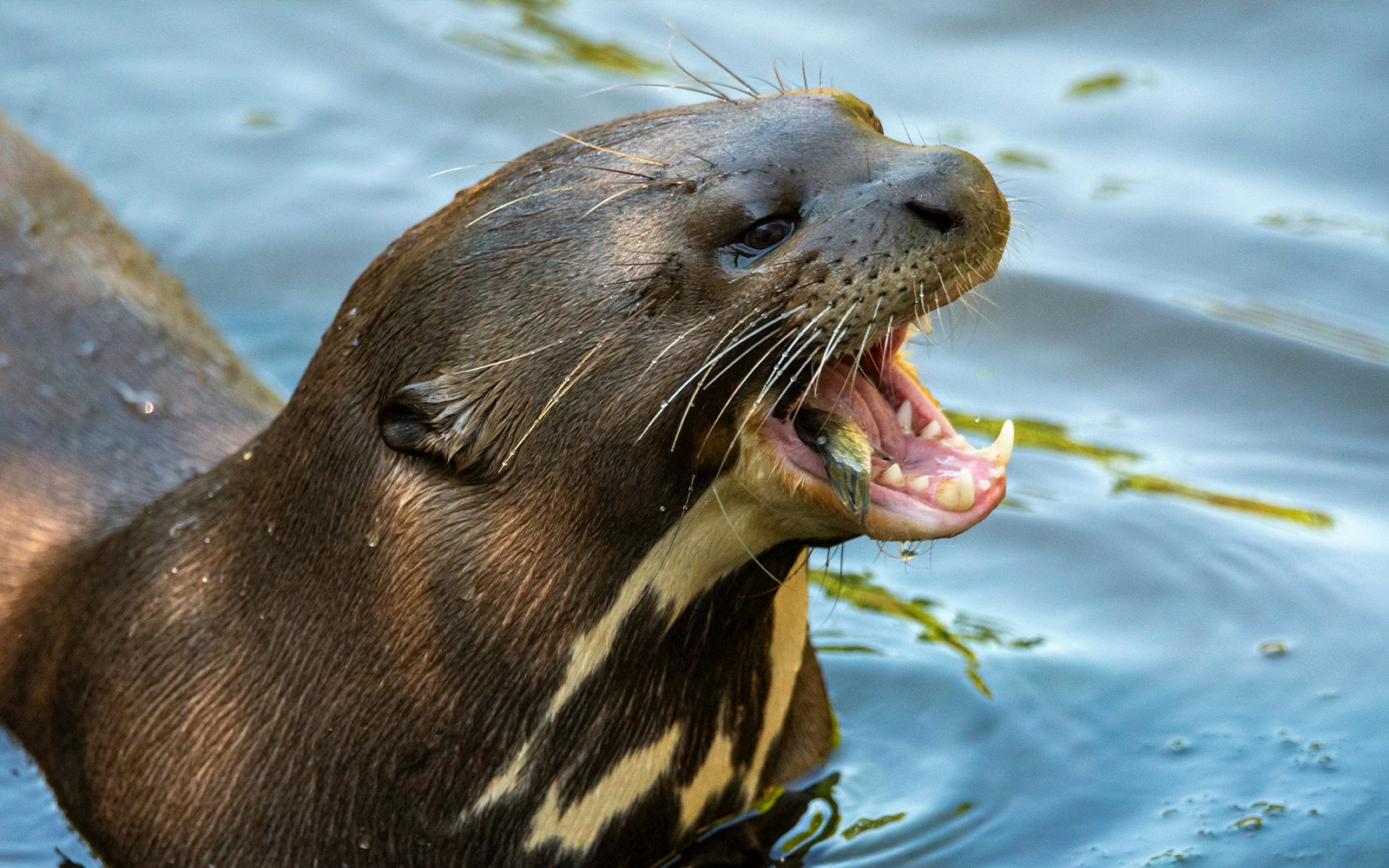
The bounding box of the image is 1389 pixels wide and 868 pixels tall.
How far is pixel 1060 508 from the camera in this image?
7.47m

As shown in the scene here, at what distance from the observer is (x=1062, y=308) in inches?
345

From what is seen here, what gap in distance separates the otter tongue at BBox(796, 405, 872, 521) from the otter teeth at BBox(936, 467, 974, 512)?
0.16 metres

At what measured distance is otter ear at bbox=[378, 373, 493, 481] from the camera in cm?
454

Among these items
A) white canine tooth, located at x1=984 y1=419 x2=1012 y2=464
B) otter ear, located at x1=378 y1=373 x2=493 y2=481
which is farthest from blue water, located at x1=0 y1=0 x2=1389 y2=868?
otter ear, located at x1=378 y1=373 x2=493 y2=481

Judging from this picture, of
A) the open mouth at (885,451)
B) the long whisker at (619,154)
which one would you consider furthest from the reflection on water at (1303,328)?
the long whisker at (619,154)

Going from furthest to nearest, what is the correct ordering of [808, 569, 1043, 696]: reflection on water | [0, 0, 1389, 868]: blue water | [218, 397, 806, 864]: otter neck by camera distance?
1. [808, 569, 1043, 696]: reflection on water
2. [0, 0, 1389, 868]: blue water
3. [218, 397, 806, 864]: otter neck

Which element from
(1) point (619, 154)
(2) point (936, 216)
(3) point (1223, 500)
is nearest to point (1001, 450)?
(2) point (936, 216)

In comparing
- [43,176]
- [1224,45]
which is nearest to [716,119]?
[43,176]

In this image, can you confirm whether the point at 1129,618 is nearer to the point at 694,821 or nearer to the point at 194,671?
the point at 694,821

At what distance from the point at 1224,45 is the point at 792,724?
5.98 metres

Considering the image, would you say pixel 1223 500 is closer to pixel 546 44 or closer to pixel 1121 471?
pixel 1121 471

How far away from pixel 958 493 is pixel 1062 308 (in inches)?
178

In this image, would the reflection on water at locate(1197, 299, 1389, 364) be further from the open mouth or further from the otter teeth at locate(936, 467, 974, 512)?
the otter teeth at locate(936, 467, 974, 512)

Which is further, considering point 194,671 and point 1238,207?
point 1238,207
